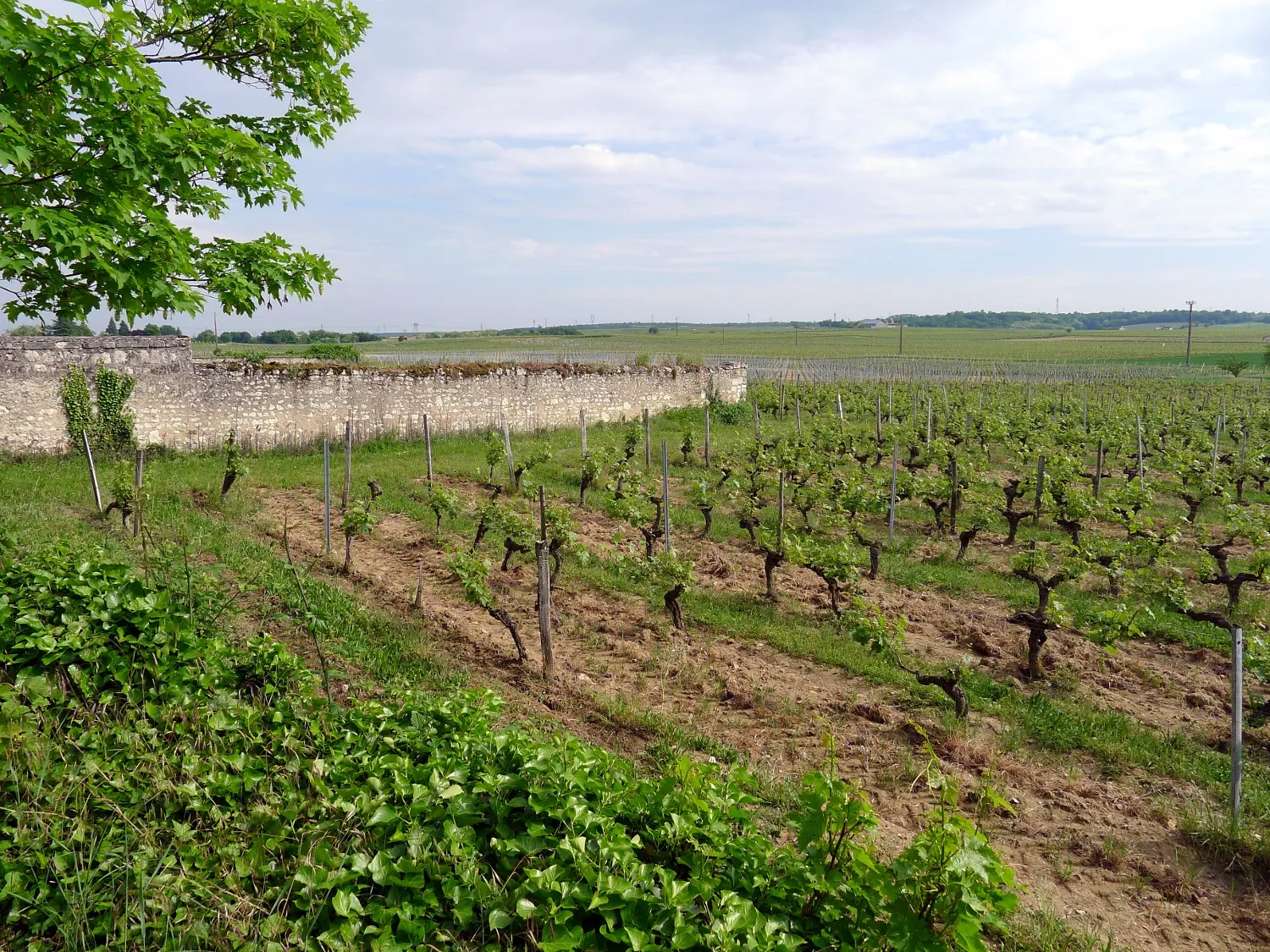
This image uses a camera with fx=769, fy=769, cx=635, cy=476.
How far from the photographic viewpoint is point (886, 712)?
6.64 metres

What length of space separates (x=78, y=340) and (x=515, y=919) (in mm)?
16028

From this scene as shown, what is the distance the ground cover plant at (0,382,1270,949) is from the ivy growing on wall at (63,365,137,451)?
0.83 metres

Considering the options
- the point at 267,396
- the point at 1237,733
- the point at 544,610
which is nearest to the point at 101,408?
the point at 267,396

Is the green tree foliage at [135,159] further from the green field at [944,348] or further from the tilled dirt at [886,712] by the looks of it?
the green field at [944,348]

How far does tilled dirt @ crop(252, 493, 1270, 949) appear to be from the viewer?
456 centimetres

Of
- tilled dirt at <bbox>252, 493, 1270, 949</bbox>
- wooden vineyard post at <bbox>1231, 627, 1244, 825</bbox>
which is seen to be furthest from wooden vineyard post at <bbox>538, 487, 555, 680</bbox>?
wooden vineyard post at <bbox>1231, 627, 1244, 825</bbox>

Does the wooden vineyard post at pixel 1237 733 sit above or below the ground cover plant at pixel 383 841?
below

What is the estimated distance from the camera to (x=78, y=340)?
14602 mm

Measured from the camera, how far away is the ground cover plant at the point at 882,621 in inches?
211

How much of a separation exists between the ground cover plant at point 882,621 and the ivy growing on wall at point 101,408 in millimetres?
831

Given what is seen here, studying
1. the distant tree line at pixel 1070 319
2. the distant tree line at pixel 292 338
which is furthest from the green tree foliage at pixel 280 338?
the distant tree line at pixel 1070 319

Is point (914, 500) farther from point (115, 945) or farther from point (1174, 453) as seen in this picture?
point (115, 945)

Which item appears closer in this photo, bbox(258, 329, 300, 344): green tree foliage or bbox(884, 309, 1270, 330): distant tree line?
bbox(258, 329, 300, 344): green tree foliage

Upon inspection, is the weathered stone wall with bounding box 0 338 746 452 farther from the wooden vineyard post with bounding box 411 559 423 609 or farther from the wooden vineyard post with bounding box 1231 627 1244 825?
the wooden vineyard post with bounding box 1231 627 1244 825
